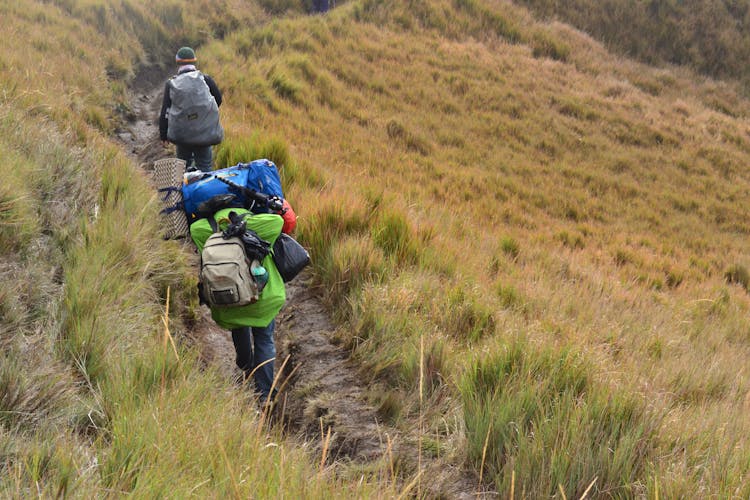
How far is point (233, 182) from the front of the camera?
406 centimetres

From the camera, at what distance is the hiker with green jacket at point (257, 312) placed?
3.67 metres

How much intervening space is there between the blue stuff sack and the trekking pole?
20 mm

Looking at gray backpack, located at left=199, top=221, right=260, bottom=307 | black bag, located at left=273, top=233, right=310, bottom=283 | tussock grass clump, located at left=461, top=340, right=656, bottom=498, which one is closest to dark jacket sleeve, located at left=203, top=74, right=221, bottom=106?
black bag, located at left=273, top=233, right=310, bottom=283

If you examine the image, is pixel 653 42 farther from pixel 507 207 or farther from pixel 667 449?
pixel 667 449

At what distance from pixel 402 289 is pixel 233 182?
1464mm

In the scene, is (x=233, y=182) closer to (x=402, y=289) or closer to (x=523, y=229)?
(x=402, y=289)

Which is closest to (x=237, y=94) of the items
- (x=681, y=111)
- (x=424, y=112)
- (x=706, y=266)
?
(x=424, y=112)

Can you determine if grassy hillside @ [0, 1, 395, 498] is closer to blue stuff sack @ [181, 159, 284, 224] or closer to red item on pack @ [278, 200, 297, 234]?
blue stuff sack @ [181, 159, 284, 224]

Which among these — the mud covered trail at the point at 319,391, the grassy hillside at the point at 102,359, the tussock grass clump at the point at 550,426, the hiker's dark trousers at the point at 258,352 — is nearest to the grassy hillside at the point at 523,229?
the tussock grass clump at the point at 550,426

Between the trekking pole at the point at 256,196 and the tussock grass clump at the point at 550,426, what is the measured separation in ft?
5.65

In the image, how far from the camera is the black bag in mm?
3871

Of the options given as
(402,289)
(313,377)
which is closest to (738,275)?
(402,289)

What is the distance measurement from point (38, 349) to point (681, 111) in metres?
18.9

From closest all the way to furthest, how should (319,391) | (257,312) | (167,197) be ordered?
(257,312), (319,391), (167,197)
